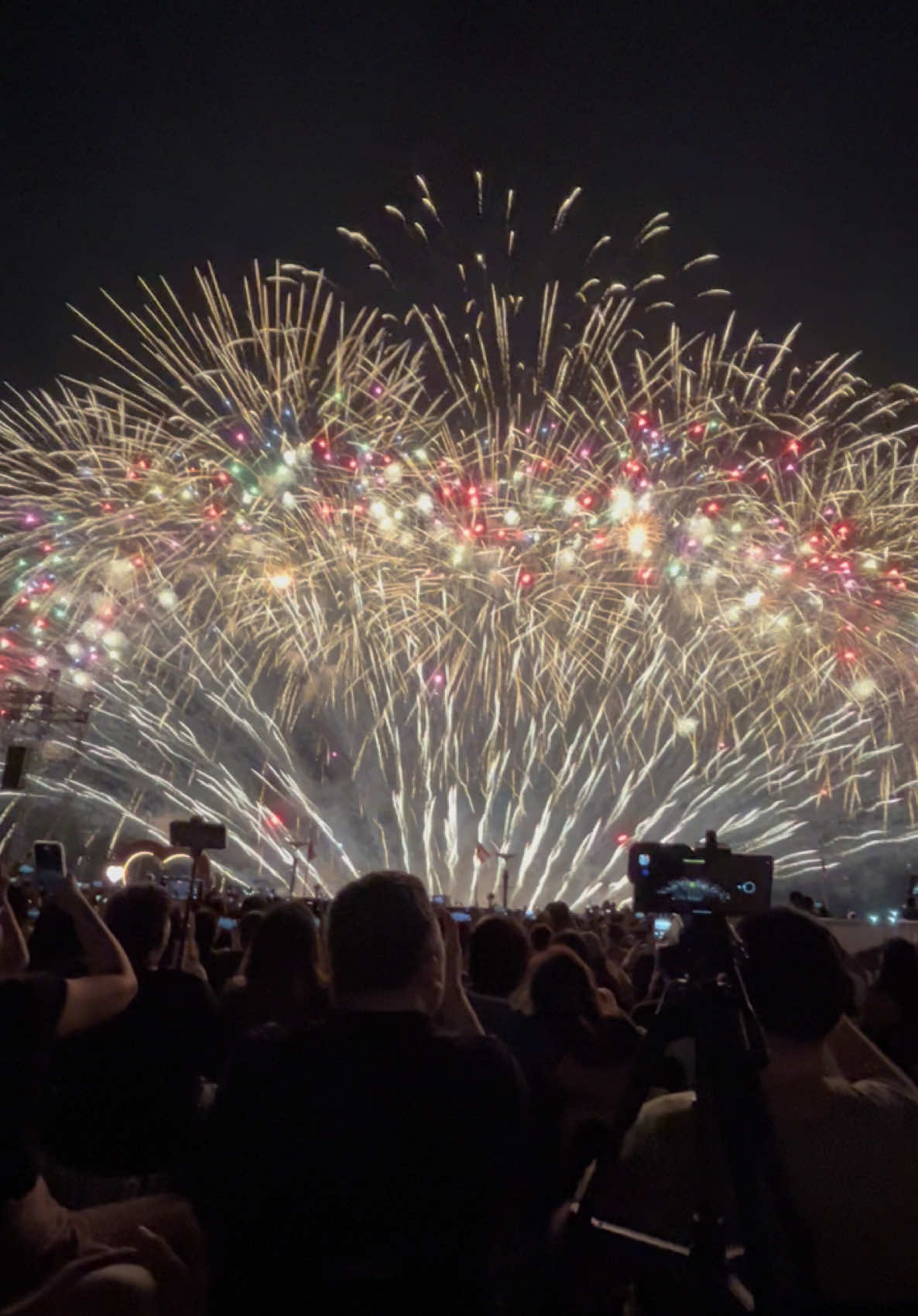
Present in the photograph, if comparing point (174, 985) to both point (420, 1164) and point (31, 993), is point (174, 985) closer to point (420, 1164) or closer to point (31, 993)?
point (31, 993)

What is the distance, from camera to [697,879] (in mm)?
3410

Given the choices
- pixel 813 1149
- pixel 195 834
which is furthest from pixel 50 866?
pixel 195 834

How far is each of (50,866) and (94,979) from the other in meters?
1.03

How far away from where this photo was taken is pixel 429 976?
2695 millimetres

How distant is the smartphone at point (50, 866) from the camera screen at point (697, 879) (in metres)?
2.08

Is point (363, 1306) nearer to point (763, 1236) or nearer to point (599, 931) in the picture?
point (763, 1236)

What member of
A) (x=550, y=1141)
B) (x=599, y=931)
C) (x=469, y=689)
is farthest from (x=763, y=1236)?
(x=469, y=689)

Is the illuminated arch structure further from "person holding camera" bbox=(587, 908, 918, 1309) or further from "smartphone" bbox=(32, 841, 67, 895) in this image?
"person holding camera" bbox=(587, 908, 918, 1309)

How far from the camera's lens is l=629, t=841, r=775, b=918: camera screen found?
3.36 meters

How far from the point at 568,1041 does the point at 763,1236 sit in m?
2.28

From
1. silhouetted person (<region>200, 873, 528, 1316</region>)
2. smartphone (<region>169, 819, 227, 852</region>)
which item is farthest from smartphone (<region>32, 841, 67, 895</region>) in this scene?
smartphone (<region>169, 819, 227, 852</region>)

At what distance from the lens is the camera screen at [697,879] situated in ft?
11.0

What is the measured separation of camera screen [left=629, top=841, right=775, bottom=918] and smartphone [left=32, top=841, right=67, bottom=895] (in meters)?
2.08

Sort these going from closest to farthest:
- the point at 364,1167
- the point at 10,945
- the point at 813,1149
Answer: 1. the point at 364,1167
2. the point at 813,1149
3. the point at 10,945
